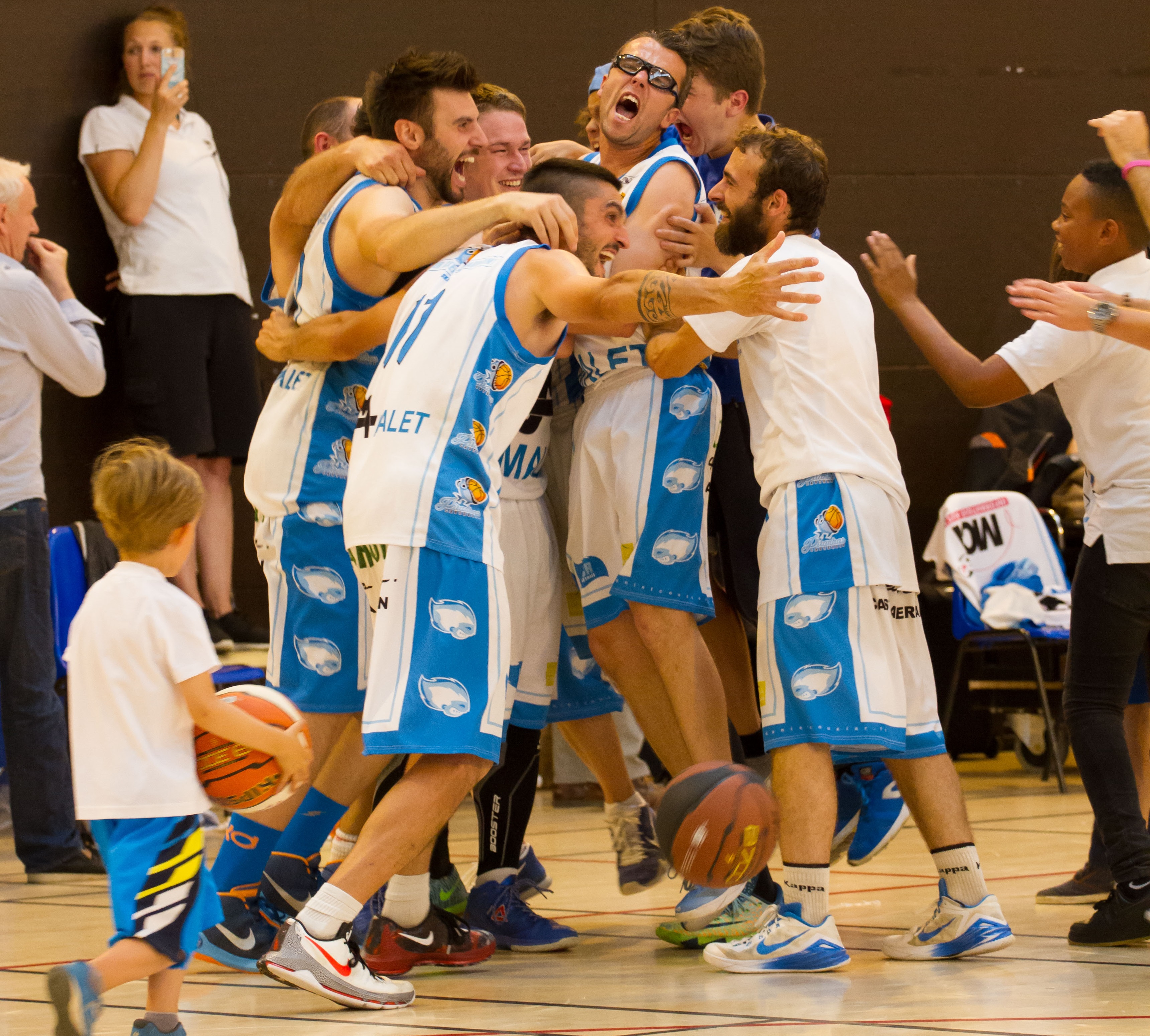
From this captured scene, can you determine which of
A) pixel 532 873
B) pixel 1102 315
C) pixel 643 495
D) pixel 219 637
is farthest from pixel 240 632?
pixel 1102 315

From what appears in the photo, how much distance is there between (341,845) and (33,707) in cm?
179

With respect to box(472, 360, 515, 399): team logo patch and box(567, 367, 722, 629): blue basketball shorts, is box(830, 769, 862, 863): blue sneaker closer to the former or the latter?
box(567, 367, 722, 629): blue basketball shorts

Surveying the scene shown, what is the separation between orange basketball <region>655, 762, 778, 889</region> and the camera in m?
3.44

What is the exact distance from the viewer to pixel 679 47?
4691 millimetres

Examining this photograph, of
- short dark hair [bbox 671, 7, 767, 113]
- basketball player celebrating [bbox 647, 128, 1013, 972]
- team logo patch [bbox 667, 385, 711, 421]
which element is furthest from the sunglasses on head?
team logo patch [bbox 667, 385, 711, 421]

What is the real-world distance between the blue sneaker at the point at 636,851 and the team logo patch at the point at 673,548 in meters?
0.78

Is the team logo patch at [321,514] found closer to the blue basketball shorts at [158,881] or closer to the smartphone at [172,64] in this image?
the blue basketball shorts at [158,881]

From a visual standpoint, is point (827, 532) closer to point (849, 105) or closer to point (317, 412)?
point (317, 412)

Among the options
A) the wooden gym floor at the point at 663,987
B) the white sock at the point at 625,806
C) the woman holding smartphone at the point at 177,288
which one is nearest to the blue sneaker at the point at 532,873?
the wooden gym floor at the point at 663,987

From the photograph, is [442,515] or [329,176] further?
[329,176]

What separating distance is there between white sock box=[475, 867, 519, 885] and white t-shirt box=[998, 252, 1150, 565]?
5.80 ft

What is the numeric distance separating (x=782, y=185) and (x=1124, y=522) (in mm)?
1224

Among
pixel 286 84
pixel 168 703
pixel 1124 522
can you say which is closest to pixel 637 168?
pixel 1124 522

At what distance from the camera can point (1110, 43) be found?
356 inches
